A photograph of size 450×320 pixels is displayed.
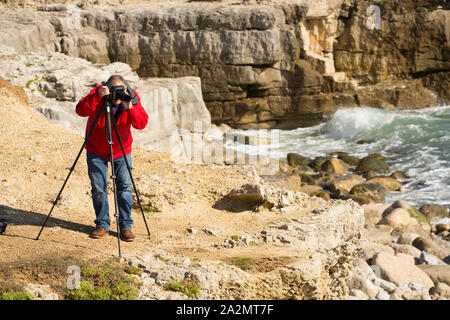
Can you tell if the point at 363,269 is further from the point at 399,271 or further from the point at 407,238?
the point at 407,238

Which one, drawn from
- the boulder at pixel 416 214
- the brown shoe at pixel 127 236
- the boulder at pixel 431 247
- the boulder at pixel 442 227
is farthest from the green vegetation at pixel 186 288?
the boulder at pixel 442 227

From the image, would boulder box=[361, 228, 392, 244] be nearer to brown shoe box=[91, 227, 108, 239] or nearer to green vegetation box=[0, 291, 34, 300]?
brown shoe box=[91, 227, 108, 239]

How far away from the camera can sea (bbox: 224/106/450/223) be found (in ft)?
50.0

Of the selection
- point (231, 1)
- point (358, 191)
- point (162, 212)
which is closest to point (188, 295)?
point (162, 212)

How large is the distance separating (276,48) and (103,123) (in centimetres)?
1447

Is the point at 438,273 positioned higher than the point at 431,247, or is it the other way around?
the point at 438,273

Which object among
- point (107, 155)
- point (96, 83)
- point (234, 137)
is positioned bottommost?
point (234, 137)

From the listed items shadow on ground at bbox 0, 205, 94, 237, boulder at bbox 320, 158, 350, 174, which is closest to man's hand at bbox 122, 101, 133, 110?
shadow on ground at bbox 0, 205, 94, 237

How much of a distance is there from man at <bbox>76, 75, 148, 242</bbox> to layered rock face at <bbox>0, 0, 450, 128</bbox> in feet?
44.2

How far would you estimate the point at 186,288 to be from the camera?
4.54 m

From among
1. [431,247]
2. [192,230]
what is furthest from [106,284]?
[431,247]

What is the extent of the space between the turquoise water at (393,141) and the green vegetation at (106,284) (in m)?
10.4

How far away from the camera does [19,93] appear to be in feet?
32.2

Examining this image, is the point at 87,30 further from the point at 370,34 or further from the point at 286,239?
the point at 286,239
